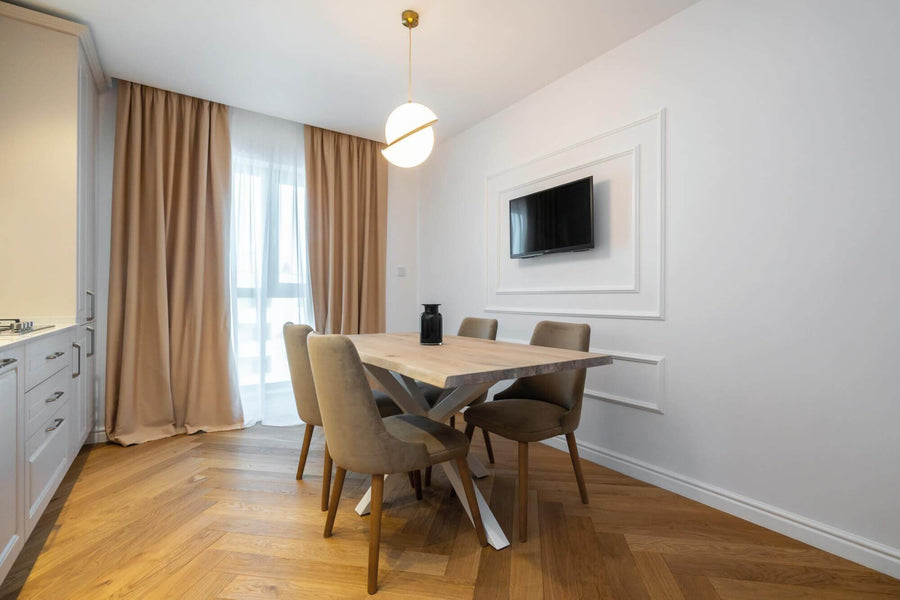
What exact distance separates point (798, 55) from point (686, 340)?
1423 mm

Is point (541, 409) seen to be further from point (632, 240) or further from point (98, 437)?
point (98, 437)

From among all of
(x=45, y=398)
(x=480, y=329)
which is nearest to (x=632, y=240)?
(x=480, y=329)

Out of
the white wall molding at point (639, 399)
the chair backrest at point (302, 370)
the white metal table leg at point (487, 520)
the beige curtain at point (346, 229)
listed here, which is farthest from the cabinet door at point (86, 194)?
the white wall molding at point (639, 399)

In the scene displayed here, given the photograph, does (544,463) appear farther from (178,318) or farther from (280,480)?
(178,318)

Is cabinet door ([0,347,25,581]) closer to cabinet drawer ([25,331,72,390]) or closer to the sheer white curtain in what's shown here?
cabinet drawer ([25,331,72,390])

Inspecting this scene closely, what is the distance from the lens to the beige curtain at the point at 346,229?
389cm

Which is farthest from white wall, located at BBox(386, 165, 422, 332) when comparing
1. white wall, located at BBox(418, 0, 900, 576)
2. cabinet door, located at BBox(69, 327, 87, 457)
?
cabinet door, located at BBox(69, 327, 87, 457)

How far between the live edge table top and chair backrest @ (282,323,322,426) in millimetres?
286

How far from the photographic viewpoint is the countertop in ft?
4.57

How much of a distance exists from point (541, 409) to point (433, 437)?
690 mm

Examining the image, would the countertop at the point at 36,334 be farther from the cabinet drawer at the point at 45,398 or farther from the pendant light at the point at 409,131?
the pendant light at the point at 409,131

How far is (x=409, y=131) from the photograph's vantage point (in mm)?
2168

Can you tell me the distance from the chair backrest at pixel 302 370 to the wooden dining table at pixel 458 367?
11.8 inches

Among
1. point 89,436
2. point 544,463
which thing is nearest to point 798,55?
point 544,463
